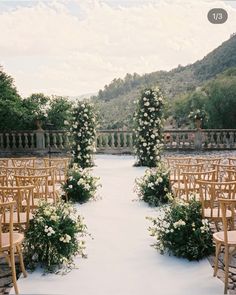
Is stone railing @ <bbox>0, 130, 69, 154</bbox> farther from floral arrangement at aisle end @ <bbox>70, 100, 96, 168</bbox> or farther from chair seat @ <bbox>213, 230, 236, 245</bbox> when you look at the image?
chair seat @ <bbox>213, 230, 236, 245</bbox>

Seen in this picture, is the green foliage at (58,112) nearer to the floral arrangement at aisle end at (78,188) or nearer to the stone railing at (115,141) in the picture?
the stone railing at (115,141)

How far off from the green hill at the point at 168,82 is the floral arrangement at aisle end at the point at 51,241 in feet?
87.2

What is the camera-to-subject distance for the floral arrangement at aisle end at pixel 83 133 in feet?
42.2

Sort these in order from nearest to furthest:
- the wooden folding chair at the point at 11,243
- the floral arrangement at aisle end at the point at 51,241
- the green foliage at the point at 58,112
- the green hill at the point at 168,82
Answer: the wooden folding chair at the point at 11,243 → the floral arrangement at aisle end at the point at 51,241 → the green foliage at the point at 58,112 → the green hill at the point at 168,82

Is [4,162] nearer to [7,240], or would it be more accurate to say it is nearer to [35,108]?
[7,240]

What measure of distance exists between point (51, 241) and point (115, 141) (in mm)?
12144

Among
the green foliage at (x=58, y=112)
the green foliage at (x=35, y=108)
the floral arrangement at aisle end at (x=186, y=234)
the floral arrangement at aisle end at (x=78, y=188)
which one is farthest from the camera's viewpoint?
the green foliage at (x=58, y=112)

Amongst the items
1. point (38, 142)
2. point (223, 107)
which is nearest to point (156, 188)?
point (38, 142)

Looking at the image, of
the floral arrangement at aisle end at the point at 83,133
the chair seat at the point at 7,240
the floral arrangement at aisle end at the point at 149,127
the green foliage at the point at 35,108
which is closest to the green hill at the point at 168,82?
the green foliage at the point at 35,108

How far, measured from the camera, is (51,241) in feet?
15.9

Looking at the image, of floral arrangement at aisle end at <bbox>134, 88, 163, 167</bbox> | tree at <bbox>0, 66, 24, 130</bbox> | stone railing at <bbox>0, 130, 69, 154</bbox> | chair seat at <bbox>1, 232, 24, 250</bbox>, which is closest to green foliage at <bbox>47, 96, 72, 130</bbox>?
stone railing at <bbox>0, 130, 69, 154</bbox>

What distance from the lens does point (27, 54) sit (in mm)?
13766

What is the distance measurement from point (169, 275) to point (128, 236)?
55.9 inches

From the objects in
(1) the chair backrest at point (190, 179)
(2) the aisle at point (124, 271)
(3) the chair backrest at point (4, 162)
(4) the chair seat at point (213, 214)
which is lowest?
(2) the aisle at point (124, 271)
